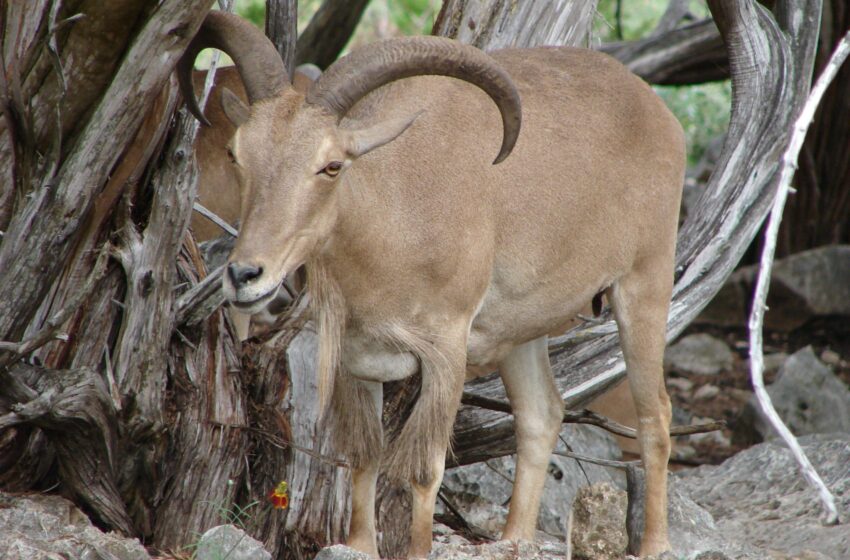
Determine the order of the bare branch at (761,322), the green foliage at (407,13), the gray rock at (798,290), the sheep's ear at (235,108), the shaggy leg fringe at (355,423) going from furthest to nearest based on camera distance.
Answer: the green foliage at (407,13)
the gray rock at (798,290)
the shaggy leg fringe at (355,423)
the sheep's ear at (235,108)
the bare branch at (761,322)

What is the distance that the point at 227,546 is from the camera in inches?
180

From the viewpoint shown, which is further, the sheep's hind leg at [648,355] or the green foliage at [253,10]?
the green foliage at [253,10]

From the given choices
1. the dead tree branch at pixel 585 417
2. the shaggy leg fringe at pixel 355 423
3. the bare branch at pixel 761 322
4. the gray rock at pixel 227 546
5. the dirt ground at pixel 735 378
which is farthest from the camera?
the dirt ground at pixel 735 378

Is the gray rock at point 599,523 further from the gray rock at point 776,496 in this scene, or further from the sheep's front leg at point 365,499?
the gray rock at point 776,496

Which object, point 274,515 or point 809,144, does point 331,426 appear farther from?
point 809,144

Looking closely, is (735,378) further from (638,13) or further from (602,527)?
(638,13)

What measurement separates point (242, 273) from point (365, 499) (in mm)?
1778

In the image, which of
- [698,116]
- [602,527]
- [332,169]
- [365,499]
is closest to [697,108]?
[698,116]

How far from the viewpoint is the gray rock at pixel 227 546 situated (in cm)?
453

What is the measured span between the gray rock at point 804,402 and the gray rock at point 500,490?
2.36 meters

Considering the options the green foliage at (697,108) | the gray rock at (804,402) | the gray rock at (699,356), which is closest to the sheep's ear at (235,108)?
the gray rock at (804,402)

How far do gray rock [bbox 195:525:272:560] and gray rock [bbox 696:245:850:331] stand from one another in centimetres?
896

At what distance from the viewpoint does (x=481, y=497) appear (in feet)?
25.1

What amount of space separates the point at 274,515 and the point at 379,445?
2.21ft
